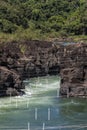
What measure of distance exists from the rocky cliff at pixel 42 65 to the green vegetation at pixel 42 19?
14623 mm

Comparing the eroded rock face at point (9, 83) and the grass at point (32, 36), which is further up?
the grass at point (32, 36)

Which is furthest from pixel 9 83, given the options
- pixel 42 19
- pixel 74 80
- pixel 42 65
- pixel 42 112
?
pixel 42 19

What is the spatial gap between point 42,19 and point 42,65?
37331mm

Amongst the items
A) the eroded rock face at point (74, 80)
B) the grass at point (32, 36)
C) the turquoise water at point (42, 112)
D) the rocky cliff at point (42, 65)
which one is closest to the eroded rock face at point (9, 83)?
the rocky cliff at point (42, 65)

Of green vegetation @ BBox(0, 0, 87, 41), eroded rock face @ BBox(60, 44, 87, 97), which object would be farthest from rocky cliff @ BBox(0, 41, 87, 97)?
green vegetation @ BBox(0, 0, 87, 41)

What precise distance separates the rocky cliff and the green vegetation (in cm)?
1462

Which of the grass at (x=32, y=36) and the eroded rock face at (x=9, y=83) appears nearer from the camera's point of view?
the eroded rock face at (x=9, y=83)

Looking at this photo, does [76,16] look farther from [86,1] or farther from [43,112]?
[43,112]

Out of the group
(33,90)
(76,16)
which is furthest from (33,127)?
(76,16)

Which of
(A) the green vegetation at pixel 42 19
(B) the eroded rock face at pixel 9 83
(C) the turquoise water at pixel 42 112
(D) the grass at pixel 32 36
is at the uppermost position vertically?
(A) the green vegetation at pixel 42 19

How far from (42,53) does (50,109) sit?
18.9 meters

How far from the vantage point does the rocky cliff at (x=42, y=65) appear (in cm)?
3366

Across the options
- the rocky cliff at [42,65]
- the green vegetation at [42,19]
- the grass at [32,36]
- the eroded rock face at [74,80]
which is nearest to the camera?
the eroded rock face at [74,80]

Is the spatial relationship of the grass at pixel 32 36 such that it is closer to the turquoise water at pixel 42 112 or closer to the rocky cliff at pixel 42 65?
the rocky cliff at pixel 42 65
